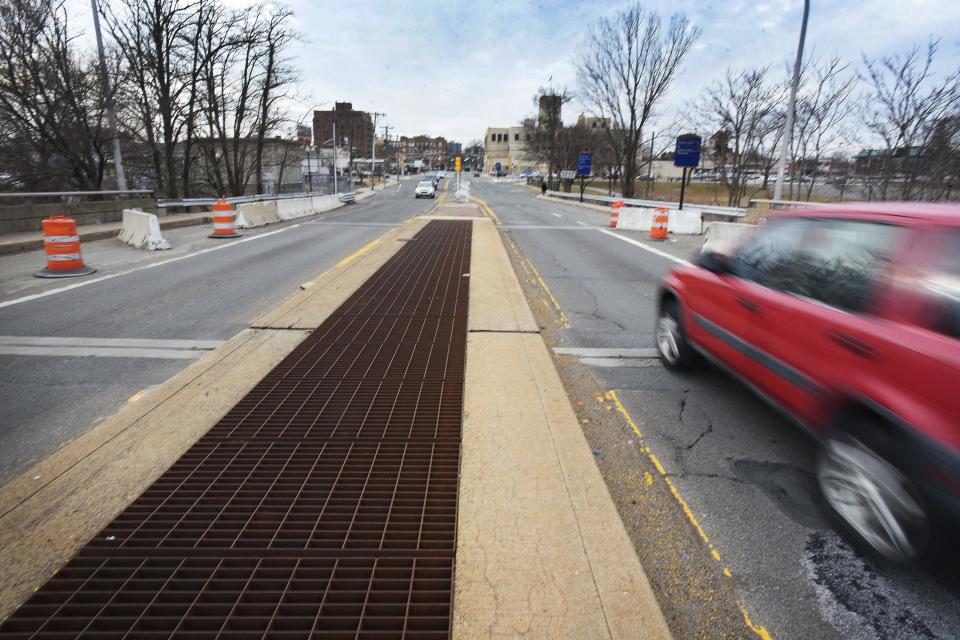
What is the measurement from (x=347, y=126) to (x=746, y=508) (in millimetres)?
117621

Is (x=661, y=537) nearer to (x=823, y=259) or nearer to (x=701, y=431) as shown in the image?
(x=701, y=431)

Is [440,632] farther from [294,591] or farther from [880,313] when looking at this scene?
[880,313]

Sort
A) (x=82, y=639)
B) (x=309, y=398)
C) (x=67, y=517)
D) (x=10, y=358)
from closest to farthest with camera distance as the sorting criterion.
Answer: (x=82, y=639)
(x=67, y=517)
(x=309, y=398)
(x=10, y=358)

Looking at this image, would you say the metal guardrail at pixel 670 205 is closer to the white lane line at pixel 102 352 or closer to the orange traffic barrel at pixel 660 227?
the orange traffic barrel at pixel 660 227

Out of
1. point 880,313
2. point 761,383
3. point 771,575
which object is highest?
point 880,313

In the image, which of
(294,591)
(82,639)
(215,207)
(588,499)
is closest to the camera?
(82,639)

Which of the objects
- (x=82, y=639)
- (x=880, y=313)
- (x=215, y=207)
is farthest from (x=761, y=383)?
(x=215, y=207)

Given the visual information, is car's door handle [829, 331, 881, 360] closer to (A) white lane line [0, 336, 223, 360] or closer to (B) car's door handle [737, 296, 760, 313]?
(B) car's door handle [737, 296, 760, 313]

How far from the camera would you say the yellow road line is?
2.16 meters

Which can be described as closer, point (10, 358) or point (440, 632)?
point (440, 632)

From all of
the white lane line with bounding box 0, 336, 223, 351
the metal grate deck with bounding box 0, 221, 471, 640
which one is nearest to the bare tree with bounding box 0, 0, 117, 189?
the white lane line with bounding box 0, 336, 223, 351

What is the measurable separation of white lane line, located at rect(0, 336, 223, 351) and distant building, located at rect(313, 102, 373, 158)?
10545cm

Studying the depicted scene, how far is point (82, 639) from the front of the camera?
199 centimetres

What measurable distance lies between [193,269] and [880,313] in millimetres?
11169
